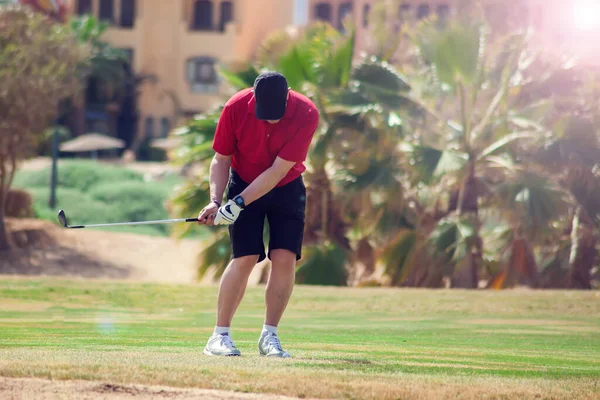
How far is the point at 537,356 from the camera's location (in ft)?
29.5

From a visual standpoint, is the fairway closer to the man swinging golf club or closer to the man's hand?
the man swinging golf club

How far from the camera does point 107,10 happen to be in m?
70.1

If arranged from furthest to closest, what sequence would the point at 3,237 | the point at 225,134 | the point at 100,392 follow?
1. the point at 3,237
2. the point at 225,134
3. the point at 100,392

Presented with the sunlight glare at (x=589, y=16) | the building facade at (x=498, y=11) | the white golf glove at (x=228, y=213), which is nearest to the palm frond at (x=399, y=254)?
the white golf glove at (x=228, y=213)

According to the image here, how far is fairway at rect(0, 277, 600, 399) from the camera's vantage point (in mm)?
6547

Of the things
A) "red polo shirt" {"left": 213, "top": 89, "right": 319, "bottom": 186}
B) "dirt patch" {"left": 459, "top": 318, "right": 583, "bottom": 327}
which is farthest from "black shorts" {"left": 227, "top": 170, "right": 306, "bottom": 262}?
"dirt patch" {"left": 459, "top": 318, "right": 583, "bottom": 327}

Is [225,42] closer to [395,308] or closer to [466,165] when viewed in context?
[466,165]

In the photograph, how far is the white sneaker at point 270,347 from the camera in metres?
7.76

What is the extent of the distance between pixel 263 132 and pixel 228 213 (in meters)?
0.57

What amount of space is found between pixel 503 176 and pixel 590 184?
1.53 m

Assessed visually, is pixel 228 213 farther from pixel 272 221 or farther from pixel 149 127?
pixel 149 127

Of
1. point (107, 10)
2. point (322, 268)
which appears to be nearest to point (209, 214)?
point (322, 268)

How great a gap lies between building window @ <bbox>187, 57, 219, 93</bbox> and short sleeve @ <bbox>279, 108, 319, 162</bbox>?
202ft

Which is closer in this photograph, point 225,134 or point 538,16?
point 225,134
